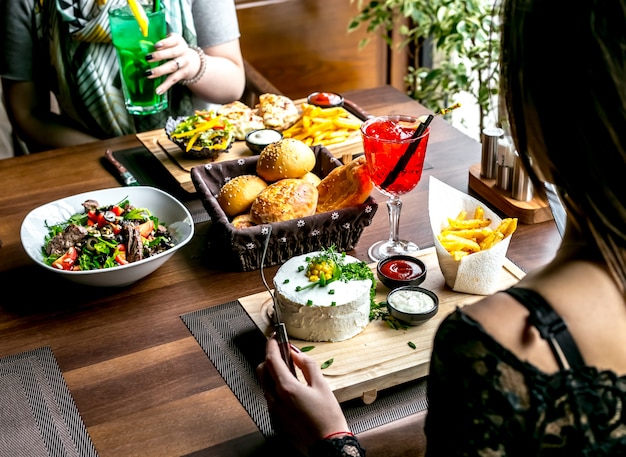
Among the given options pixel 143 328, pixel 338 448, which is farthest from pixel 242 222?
pixel 338 448

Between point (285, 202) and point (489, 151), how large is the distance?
0.53 metres

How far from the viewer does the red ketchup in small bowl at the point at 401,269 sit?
141 cm

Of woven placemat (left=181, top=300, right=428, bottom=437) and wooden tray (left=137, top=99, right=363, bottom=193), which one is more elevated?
wooden tray (left=137, top=99, right=363, bottom=193)

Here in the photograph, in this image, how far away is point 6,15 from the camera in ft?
7.68

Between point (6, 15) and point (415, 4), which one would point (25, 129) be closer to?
point (6, 15)

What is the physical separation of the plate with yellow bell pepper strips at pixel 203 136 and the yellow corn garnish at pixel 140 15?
10.1 inches

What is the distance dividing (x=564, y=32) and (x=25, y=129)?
208 cm

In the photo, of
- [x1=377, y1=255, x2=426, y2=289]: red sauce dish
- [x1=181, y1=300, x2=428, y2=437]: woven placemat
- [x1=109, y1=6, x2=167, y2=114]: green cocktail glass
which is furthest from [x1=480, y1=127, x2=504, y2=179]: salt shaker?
[x1=109, y1=6, x2=167, y2=114]: green cocktail glass

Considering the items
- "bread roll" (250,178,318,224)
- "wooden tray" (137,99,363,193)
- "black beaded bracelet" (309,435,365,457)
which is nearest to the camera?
"black beaded bracelet" (309,435,365,457)

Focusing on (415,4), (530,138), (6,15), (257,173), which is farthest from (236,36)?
(530,138)

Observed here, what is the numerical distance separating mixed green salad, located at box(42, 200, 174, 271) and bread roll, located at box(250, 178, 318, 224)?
0.20 m

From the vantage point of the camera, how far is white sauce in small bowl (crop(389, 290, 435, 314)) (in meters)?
1.30

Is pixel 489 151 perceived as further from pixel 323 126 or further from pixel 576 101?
pixel 576 101

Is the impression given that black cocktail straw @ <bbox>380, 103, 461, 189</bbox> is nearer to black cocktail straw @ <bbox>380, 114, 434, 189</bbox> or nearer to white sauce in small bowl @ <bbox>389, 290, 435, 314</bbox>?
black cocktail straw @ <bbox>380, 114, 434, 189</bbox>
